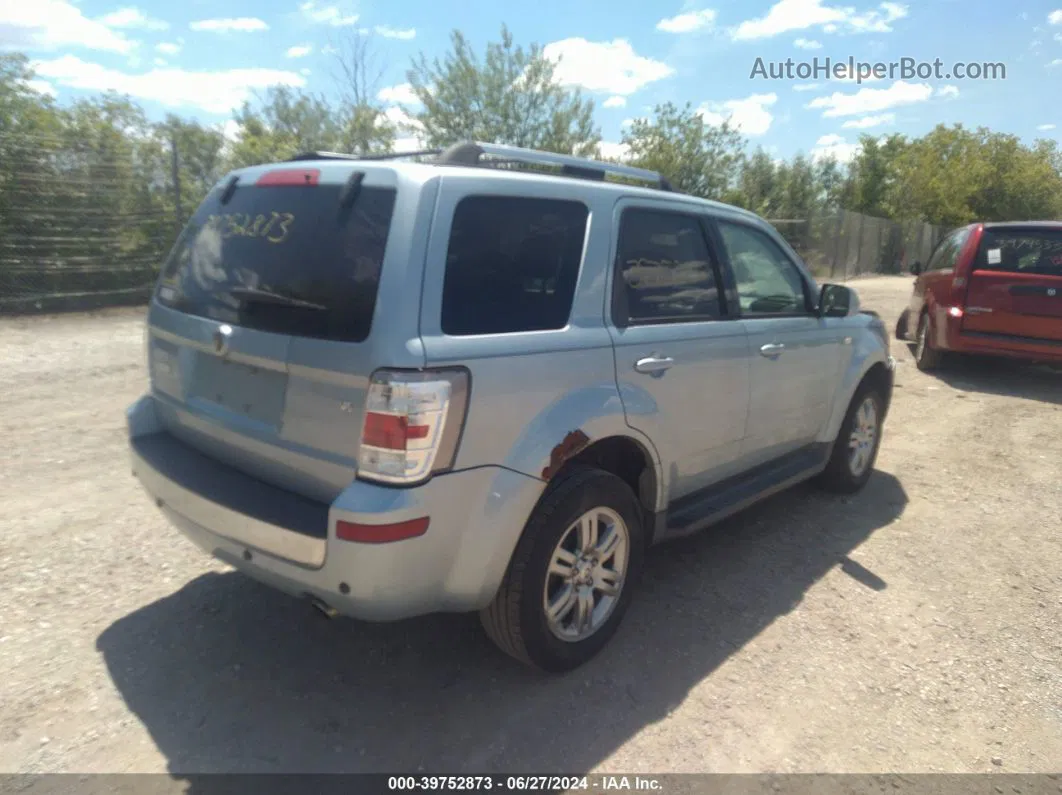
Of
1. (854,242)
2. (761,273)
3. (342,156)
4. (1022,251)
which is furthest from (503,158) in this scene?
(854,242)

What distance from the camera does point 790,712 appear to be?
2916 mm

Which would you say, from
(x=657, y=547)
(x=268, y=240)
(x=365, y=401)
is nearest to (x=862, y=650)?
(x=657, y=547)

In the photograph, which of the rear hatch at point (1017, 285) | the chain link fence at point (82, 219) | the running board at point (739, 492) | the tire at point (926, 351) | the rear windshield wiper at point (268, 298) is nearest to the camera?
the rear windshield wiper at point (268, 298)

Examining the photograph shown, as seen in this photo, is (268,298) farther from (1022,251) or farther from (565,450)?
(1022,251)

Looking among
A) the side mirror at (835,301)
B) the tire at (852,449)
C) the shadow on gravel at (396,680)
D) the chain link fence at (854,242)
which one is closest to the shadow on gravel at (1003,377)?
the tire at (852,449)

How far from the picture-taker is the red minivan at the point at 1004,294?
7.94 m

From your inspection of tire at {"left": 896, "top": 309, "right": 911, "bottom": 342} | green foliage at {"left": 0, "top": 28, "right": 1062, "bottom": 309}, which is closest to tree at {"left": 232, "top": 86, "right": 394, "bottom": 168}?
green foliage at {"left": 0, "top": 28, "right": 1062, "bottom": 309}

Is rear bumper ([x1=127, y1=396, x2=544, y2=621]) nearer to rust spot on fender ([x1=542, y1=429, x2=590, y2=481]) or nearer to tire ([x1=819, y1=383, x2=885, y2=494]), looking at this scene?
rust spot on fender ([x1=542, y1=429, x2=590, y2=481])

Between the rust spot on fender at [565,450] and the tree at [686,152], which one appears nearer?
the rust spot on fender at [565,450]

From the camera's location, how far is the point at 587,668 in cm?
315

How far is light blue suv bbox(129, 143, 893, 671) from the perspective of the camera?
2428 mm

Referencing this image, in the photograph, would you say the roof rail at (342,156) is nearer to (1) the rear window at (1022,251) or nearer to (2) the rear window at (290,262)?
(2) the rear window at (290,262)

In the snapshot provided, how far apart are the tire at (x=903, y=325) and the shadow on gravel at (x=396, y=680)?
7.93 meters

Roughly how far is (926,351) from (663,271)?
7.14 meters
